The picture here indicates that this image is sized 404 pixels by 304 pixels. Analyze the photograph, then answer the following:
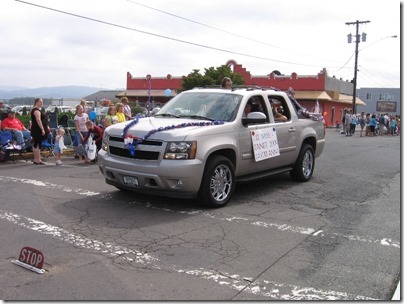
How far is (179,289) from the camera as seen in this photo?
4.10 metres

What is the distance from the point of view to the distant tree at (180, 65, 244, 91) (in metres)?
45.4

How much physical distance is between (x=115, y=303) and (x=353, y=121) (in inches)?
1222

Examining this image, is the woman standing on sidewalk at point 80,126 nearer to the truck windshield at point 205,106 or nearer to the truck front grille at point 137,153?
the truck windshield at point 205,106

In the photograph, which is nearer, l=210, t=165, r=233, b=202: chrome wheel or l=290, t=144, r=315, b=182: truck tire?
l=210, t=165, r=233, b=202: chrome wheel

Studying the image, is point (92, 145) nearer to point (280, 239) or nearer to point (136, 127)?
point (136, 127)

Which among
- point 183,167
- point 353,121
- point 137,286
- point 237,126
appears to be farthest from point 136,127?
point 353,121

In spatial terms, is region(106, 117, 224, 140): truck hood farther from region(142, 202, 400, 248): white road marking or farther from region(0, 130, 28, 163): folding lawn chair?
region(0, 130, 28, 163): folding lawn chair

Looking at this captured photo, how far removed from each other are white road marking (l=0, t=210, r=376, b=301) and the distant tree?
40.6 meters

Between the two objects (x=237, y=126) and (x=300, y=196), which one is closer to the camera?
(x=237, y=126)

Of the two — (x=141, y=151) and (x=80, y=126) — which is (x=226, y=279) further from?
(x=80, y=126)

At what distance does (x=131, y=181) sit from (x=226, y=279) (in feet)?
9.75

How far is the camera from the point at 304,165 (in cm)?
968

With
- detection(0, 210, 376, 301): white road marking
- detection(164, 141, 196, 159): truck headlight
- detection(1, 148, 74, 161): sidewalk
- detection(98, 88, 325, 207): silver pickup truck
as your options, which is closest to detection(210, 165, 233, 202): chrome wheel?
detection(98, 88, 325, 207): silver pickup truck

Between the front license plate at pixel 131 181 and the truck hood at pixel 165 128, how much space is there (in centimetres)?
64
